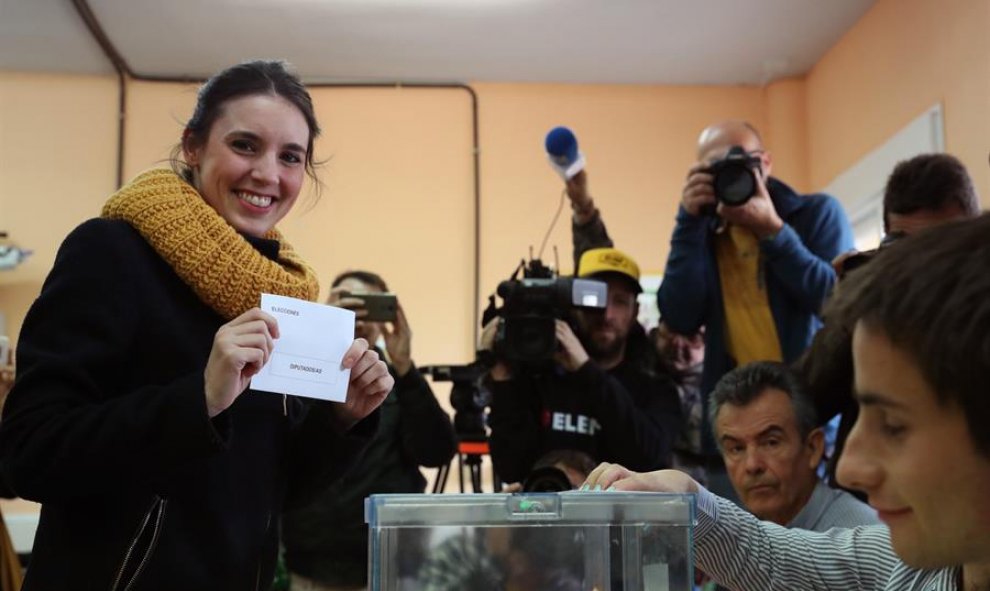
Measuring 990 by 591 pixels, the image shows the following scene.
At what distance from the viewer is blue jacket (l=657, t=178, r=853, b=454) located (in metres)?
1.99

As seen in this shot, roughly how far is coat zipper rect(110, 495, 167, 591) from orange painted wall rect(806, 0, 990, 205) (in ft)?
8.80

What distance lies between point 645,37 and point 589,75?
0.40 metres

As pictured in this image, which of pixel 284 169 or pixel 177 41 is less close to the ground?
pixel 177 41

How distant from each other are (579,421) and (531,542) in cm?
128

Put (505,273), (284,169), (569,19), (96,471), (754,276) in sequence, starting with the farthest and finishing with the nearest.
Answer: (505,273)
(569,19)
(754,276)
(284,169)
(96,471)

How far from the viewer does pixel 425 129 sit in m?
4.23

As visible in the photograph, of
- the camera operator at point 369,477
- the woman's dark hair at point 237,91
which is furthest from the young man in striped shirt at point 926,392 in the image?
the camera operator at point 369,477

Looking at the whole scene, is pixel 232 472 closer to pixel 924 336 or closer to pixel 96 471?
pixel 96 471

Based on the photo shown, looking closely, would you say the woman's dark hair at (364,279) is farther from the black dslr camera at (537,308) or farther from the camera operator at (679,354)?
the black dslr camera at (537,308)

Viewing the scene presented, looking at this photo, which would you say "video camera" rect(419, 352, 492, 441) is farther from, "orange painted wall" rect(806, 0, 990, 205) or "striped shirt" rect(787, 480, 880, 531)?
"orange painted wall" rect(806, 0, 990, 205)

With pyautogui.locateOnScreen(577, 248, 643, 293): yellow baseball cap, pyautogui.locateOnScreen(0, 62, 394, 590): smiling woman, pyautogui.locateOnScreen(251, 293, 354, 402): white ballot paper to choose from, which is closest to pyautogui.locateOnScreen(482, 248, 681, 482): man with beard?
pyautogui.locateOnScreen(577, 248, 643, 293): yellow baseball cap

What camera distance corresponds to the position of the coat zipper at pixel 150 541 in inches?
35.2

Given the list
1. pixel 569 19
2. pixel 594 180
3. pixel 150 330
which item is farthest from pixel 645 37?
pixel 150 330

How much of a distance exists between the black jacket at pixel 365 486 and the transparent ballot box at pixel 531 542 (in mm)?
1548
